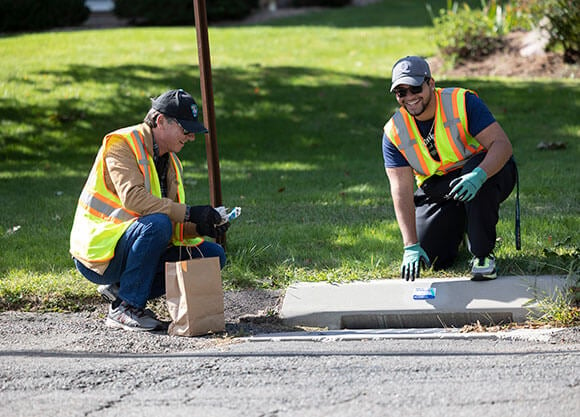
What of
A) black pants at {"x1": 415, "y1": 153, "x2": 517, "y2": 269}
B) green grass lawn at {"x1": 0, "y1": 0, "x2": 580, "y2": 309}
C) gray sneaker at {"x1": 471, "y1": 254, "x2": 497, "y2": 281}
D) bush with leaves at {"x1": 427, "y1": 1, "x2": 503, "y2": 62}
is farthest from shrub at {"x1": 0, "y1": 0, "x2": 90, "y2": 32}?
gray sneaker at {"x1": 471, "y1": 254, "x2": 497, "y2": 281}

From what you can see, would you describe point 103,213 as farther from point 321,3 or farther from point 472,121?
point 321,3

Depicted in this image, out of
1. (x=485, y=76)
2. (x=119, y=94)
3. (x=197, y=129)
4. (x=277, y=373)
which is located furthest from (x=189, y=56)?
(x=277, y=373)

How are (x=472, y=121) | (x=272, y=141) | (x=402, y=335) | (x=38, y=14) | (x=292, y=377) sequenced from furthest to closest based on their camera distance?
1. (x=38, y=14)
2. (x=272, y=141)
3. (x=472, y=121)
4. (x=402, y=335)
5. (x=292, y=377)

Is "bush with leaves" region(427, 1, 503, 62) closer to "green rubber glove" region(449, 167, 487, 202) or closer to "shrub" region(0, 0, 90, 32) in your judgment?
"green rubber glove" region(449, 167, 487, 202)

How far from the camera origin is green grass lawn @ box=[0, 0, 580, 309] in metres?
6.54

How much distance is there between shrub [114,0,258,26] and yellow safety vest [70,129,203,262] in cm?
1545

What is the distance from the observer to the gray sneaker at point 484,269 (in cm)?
582

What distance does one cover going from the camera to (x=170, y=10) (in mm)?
20531

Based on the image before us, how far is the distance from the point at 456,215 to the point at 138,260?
2.21 m

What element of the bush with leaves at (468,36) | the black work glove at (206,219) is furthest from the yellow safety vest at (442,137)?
the bush with leaves at (468,36)

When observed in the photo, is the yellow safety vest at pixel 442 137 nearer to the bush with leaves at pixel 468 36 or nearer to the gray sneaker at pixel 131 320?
the gray sneaker at pixel 131 320

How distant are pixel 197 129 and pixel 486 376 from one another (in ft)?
7.46

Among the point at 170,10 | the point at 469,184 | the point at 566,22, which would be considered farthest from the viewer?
the point at 170,10

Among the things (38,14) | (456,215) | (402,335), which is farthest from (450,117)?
(38,14)
